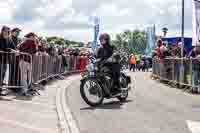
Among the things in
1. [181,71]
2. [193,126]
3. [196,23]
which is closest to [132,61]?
[181,71]

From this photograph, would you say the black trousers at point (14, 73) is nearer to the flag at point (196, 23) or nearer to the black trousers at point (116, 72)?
the black trousers at point (116, 72)

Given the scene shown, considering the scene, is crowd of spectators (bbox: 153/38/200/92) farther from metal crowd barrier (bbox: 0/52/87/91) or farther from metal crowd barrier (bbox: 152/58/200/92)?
metal crowd barrier (bbox: 0/52/87/91)

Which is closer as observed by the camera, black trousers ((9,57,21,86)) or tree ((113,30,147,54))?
black trousers ((9,57,21,86))

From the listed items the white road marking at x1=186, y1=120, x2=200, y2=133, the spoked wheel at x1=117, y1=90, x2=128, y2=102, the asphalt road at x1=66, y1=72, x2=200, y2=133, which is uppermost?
the spoked wheel at x1=117, y1=90, x2=128, y2=102

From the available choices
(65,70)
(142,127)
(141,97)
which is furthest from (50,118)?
(65,70)

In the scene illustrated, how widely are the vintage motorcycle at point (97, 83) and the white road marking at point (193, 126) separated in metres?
3.20

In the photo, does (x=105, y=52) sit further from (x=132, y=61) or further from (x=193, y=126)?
(x=132, y=61)

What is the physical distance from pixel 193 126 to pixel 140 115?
1.76 metres

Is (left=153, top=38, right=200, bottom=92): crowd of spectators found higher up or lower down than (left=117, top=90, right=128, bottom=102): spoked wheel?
higher up

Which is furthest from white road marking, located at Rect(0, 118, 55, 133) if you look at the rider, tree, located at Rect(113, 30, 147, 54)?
tree, located at Rect(113, 30, 147, 54)

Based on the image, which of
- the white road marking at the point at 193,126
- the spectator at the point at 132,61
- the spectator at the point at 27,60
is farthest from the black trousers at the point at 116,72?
the spectator at the point at 132,61

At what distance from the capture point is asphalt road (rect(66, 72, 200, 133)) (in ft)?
33.5

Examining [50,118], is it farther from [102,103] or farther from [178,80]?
[178,80]

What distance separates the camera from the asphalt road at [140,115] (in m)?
10.2
